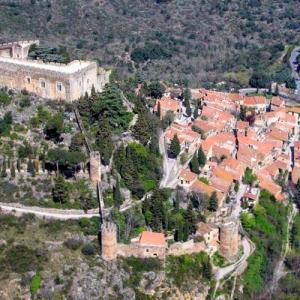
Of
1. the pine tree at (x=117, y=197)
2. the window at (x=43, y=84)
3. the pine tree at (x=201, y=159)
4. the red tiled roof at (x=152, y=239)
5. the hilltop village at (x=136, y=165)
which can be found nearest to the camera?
the red tiled roof at (x=152, y=239)

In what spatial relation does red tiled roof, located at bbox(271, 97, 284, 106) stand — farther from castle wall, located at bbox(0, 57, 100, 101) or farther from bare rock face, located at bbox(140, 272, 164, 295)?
bare rock face, located at bbox(140, 272, 164, 295)

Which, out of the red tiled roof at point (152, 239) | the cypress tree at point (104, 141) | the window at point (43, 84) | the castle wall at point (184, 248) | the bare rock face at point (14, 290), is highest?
the window at point (43, 84)

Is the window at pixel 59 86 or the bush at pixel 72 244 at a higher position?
the window at pixel 59 86

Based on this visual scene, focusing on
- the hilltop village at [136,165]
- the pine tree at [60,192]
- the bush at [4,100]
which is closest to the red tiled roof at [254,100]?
the hilltop village at [136,165]

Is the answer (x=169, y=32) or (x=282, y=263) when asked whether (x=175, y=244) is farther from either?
(x=169, y=32)

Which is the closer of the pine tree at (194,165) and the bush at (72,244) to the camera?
the bush at (72,244)

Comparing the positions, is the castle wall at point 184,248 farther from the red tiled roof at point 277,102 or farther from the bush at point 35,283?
the red tiled roof at point 277,102

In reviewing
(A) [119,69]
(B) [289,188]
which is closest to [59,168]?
(B) [289,188]
